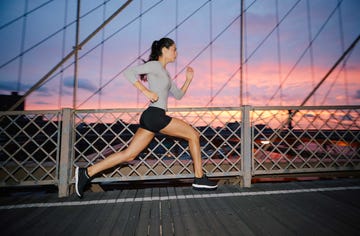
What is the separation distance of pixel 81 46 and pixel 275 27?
4.04 m

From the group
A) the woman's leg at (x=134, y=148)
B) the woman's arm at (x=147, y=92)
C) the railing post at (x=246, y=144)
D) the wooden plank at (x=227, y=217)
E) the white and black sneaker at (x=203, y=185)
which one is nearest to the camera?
the wooden plank at (x=227, y=217)

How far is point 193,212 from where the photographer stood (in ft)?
5.05

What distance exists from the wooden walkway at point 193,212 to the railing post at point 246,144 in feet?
0.57

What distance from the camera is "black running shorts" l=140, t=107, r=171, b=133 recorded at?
1.58m

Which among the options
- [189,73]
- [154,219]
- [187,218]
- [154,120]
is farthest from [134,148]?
[189,73]

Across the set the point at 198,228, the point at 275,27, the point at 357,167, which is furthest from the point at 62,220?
the point at 275,27

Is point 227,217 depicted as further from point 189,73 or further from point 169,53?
point 169,53

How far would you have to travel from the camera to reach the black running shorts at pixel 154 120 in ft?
5.17

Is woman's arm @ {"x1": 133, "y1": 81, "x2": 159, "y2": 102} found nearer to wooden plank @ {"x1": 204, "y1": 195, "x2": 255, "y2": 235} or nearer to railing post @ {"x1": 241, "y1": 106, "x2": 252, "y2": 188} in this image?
wooden plank @ {"x1": 204, "y1": 195, "x2": 255, "y2": 235}

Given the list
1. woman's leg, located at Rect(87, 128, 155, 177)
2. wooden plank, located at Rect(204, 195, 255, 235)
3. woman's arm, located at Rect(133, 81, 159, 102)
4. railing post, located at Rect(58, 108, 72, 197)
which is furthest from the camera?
railing post, located at Rect(58, 108, 72, 197)

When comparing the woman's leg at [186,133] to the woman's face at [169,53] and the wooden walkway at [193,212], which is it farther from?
the woman's face at [169,53]

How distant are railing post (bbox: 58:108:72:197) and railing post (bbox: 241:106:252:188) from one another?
5.90 feet

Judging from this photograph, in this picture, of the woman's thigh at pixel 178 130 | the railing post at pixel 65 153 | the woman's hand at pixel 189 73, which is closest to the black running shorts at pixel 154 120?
the woman's thigh at pixel 178 130

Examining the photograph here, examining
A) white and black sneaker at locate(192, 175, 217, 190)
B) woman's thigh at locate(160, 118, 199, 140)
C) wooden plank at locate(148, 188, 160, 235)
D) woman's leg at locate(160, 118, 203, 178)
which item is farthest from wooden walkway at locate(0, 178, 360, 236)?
woman's thigh at locate(160, 118, 199, 140)
